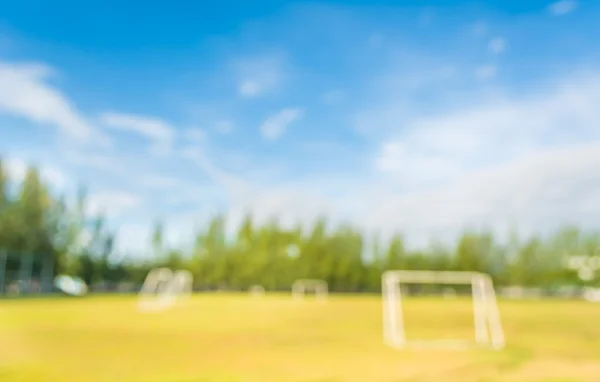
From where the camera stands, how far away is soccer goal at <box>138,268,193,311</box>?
3178 cm

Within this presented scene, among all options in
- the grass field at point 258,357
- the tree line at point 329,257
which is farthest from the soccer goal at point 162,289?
the grass field at point 258,357

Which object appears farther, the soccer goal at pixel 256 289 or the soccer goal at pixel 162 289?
the soccer goal at pixel 256 289

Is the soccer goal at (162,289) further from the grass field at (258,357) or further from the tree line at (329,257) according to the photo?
the grass field at (258,357)

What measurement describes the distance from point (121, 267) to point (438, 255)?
4040 cm

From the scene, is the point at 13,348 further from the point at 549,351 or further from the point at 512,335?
the point at 512,335

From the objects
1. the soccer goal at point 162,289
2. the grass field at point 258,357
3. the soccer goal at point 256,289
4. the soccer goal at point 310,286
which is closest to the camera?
the grass field at point 258,357

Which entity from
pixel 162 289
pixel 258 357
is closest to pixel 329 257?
pixel 162 289

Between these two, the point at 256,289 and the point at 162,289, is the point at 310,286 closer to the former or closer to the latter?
the point at 256,289

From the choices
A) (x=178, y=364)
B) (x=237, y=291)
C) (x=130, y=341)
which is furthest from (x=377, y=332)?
(x=237, y=291)

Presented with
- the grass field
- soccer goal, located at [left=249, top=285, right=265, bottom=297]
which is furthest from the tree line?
the grass field

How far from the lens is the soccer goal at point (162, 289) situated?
31.8 meters

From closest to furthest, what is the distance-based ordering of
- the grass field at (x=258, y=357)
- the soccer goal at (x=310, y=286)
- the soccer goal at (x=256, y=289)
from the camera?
the grass field at (x=258, y=357)
the soccer goal at (x=256, y=289)
the soccer goal at (x=310, y=286)

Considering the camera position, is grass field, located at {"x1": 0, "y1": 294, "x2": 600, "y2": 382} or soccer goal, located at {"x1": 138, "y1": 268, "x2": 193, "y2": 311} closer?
grass field, located at {"x1": 0, "y1": 294, "x2": 600, "y2": 382}

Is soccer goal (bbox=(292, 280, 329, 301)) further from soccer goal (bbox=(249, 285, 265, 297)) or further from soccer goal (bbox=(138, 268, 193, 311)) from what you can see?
soccer goal (bbox=(138, 268, 193, 311))
